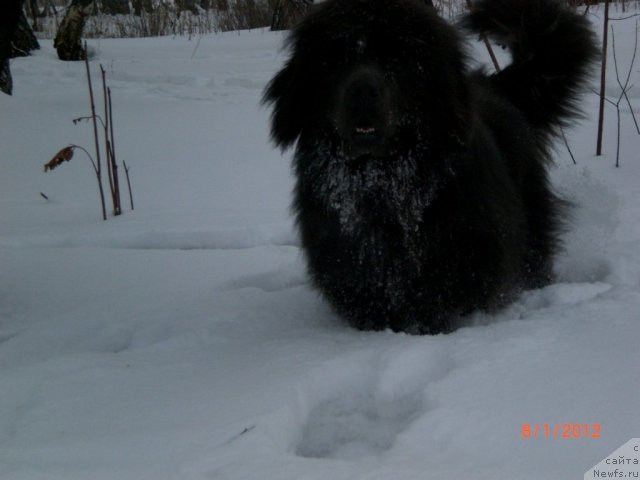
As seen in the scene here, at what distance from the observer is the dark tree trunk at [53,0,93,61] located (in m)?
9.48

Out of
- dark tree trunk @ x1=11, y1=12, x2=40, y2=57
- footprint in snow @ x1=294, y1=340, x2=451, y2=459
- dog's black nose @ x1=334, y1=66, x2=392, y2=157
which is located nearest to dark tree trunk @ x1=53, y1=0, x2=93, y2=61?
dark tree trunk @ x1=11, y1=12, x2=40, y2=57

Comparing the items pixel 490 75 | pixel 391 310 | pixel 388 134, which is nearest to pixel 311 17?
pixel 388 134

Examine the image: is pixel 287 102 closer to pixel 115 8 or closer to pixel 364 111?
pixel 364 111

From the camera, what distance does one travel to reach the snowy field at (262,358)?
1.61 meters

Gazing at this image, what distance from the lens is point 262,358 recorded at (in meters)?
2.30

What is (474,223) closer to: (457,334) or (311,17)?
(457,334)

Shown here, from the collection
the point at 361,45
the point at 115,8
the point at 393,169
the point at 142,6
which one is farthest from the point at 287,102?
the point at 115,8

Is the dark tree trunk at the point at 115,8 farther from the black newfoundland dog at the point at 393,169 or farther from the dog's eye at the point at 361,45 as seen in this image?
the dog's eye at the point at 361,45

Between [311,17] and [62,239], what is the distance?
95.0 inches

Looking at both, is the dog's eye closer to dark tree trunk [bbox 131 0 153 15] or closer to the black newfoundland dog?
the black newfoundland dog

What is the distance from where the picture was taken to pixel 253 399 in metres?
1.92
